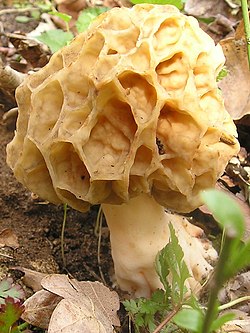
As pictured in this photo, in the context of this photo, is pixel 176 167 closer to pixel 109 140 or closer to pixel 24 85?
pixel 109 140

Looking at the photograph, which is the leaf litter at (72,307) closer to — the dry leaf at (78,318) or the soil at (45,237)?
the dry leaf at (78,318)

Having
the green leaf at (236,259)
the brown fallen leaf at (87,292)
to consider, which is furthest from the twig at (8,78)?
the green leaf at (236,259)

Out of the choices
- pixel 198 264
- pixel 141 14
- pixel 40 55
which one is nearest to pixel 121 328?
pixel 198 264

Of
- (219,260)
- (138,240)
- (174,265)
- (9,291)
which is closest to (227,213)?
(219,260)

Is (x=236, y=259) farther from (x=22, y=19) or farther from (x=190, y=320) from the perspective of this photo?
(x=22, y=19)

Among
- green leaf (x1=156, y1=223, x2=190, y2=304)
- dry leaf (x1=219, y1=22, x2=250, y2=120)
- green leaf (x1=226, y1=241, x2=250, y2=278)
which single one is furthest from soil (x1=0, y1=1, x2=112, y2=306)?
green leaf (x1=226, y1=241, x2=250, y2=278)

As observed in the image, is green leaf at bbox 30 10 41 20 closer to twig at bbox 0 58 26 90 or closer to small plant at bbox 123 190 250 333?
twig at bbox 0 58 26 90
